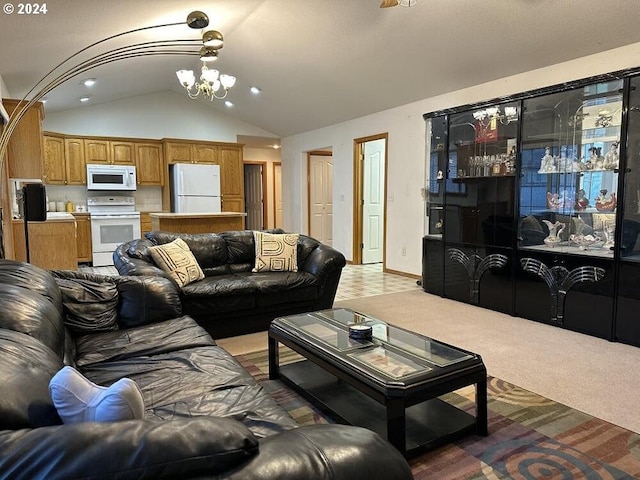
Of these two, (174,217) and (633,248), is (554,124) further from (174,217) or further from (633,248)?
(174,217)

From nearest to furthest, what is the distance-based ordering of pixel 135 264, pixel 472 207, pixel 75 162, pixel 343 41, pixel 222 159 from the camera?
pixel 135 264 → pixel 472 207 → pixel 343 41 → pixel 75 162 → pixel 222 159

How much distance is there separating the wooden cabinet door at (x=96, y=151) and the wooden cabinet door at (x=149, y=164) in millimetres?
505

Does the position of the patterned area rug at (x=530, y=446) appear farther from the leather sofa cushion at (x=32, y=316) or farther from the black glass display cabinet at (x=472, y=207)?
the black glass display cabinet at (x=472, y=207)

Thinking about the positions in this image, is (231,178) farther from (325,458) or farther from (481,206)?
(325,458)

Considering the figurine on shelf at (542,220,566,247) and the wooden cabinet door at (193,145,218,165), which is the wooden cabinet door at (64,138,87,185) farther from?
the figurine on shelf at (542,220,566,247)

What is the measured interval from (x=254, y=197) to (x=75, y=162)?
4561 millimetres

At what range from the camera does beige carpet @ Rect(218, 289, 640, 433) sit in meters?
2.51

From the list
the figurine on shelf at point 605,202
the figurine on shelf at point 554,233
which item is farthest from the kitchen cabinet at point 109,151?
the figurine on shelf at point 605,202

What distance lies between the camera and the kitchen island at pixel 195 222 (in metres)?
5.79

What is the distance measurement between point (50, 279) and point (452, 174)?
13.3 ft

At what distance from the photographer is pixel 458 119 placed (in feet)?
15.9

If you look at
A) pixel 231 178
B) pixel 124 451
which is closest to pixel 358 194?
pixel 231 178

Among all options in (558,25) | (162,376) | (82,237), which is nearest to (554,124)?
(558,25)

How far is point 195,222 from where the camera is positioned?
5996 millimetres
